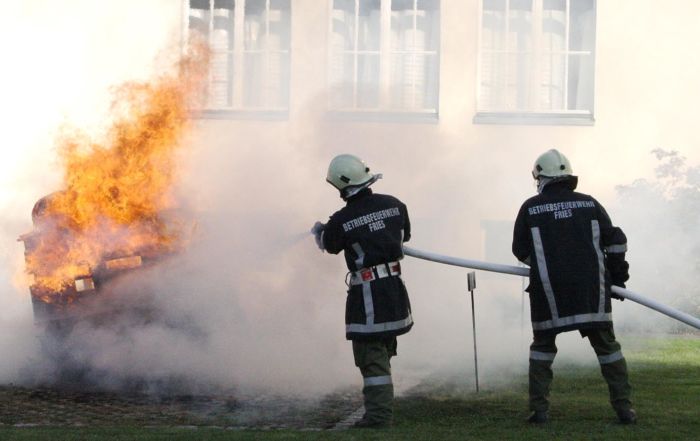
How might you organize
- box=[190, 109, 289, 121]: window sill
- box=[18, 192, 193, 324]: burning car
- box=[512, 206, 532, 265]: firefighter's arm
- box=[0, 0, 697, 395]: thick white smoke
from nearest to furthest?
box=[512, 206, 532, 265]: firefighter's arm, box=[18, 192, 193, 324]: burning car, box=[0, 0, 697, 395]: thick white smoke, box=[190, 109, 289, 121]: window sill

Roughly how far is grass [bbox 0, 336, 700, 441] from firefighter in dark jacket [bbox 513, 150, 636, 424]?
0.33 m

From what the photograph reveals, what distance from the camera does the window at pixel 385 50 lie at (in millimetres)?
17703

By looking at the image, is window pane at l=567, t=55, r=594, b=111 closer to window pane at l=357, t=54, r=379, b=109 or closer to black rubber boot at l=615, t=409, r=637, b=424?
window pane at l=357, t=54, r=379, b=109

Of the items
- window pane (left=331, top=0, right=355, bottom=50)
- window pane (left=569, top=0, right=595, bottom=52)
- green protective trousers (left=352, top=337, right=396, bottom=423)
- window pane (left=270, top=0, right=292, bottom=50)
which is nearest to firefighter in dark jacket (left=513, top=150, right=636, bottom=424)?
green protective trousers (left=352, top=337, right=396, bottom=423)

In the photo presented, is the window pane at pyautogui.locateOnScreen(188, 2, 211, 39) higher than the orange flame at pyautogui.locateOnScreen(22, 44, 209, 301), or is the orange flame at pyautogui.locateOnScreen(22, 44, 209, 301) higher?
the window pane at pyautogui.locateOnScreen(188, 2, 211, 39)

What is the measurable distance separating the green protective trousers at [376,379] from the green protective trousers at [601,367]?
0.98 meters

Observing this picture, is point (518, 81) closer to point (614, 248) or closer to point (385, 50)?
point (385, 50)

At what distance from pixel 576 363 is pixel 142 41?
7505 millimetres

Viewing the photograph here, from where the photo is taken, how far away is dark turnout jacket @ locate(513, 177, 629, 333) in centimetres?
773

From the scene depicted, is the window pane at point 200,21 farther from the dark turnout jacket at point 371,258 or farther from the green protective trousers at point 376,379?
the green protective trousers at point 376,379

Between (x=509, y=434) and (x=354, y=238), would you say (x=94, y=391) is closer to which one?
(x=354, y=238)

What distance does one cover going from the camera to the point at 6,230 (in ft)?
41.5

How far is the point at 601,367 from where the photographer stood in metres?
7.79

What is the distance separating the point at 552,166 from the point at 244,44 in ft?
34.5
